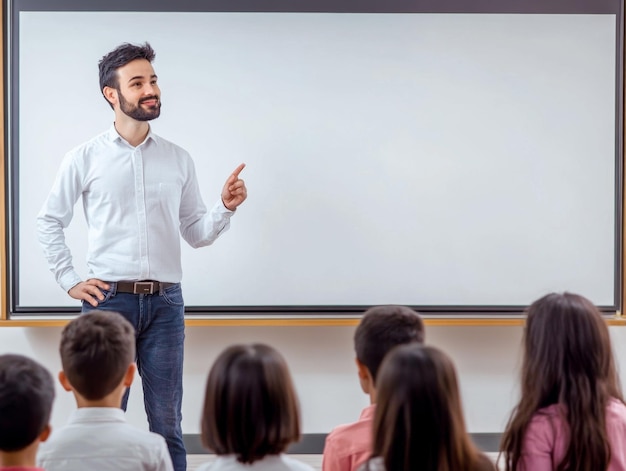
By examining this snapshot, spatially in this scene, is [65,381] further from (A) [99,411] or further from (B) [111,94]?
(B) [111,94]

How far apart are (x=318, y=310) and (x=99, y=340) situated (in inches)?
58.1

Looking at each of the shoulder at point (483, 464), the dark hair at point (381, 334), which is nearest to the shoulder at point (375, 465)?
the shoulder at point (483, 464)

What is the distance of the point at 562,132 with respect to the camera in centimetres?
294

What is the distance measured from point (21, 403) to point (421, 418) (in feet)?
2.17

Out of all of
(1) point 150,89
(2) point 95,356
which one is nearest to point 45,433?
→ (2) point 95,356

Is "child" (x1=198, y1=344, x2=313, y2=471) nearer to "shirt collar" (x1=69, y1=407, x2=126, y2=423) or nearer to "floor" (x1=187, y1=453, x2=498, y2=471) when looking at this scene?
"shirt collar" (x1=69, y1=407, x2=126, y2=423)

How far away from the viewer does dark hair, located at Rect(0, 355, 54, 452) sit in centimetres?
123

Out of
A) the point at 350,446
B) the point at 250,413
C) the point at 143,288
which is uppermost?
the point at 143,288

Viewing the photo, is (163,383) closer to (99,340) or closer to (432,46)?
(99,340)

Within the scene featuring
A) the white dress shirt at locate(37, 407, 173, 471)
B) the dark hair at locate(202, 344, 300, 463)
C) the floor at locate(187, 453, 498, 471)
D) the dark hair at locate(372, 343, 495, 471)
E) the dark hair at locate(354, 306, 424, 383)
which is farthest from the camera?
the floor at locate(187, 453, 498, 471)

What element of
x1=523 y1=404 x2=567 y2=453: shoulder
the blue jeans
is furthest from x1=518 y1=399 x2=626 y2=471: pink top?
the blue jeans

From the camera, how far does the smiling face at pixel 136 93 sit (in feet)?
7.99

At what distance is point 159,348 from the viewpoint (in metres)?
2.35

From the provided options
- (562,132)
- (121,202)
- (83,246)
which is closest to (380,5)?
(562,132)
